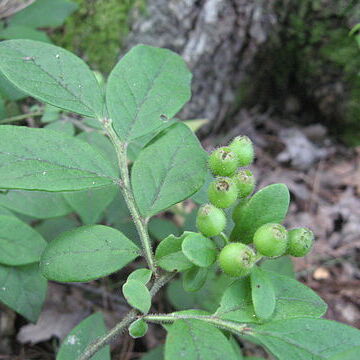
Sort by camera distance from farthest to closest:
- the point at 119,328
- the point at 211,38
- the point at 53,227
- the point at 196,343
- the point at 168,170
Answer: the point at 211,38 → the point at 53,227 → the point at 168,170 → the point at 119,328 → the point at 196,343

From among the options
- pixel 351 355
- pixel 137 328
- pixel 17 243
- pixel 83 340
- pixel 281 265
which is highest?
pixel 351 355

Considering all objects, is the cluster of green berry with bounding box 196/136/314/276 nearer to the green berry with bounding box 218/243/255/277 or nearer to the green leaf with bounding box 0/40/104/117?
the green berry with bounding box 218/243/255/277

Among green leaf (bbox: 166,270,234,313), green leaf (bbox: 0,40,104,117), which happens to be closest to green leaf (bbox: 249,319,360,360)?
green leaf (bbox: 0,40,104,117)

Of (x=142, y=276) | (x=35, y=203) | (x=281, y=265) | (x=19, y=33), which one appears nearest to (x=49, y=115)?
(x=35, y=203)

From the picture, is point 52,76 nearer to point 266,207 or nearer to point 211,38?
point 266,207

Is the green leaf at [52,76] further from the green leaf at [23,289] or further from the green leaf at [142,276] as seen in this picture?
the green leaf at [23,289]

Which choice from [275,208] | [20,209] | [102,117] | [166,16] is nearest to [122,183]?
[102,117]

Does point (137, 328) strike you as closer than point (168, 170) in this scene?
Yes
